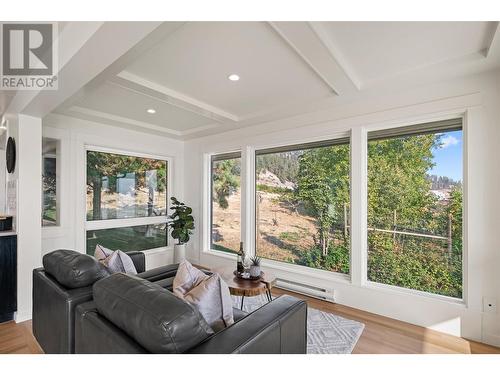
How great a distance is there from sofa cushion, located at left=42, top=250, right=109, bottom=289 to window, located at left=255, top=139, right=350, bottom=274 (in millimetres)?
2437

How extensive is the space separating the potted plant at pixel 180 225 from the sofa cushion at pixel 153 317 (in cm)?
312

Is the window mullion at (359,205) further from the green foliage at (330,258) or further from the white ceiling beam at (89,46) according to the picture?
the white ceiling beam at (89,46)

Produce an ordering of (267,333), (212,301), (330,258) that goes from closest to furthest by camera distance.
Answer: (267,333) < (212,301) < (330,258)

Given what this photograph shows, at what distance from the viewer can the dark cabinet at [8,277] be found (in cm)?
253

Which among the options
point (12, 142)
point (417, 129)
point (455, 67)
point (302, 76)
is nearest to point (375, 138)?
point (417, 129)

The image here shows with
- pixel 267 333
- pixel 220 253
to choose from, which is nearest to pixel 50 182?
pixel 220 253

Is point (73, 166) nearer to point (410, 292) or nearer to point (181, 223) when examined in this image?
point (181, 223)

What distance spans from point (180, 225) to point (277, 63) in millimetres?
3160

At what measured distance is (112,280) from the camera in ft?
4.36

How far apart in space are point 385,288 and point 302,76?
236 centimetres

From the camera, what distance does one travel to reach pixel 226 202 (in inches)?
175

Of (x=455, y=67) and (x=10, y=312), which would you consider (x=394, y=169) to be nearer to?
(x=455, y=67)

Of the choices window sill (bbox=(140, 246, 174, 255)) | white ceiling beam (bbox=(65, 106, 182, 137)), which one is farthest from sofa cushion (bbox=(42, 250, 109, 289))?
window sill (bbox=(140, 246, 174, 255))
